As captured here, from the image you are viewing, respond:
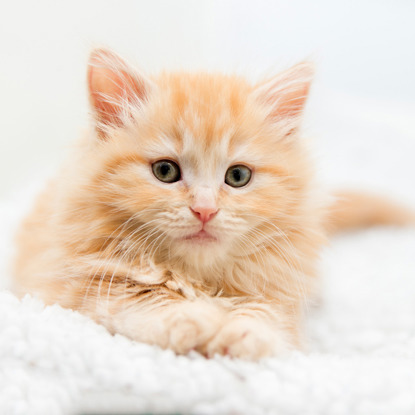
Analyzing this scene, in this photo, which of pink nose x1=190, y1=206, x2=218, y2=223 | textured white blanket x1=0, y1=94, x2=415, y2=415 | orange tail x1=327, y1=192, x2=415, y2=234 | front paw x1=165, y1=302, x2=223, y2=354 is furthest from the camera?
orange tail x1=327, y1=192, x2=415, y2=234

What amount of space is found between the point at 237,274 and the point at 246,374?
0.35 meters

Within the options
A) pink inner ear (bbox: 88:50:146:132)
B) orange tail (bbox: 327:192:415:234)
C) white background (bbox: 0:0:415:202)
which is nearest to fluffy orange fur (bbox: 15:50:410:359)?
pink inner ear (bbox: 88:50:146:132)

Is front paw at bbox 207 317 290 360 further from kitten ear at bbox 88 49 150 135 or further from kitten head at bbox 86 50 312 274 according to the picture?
kitten ear at bbox 88 49 150 135

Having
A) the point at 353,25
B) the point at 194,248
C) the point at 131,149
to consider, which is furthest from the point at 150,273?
the point at 353,25

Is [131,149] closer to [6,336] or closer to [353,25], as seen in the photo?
[6,336]

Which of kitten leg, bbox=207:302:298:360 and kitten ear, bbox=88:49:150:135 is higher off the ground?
kitten ear, bbox=88:49:150:135

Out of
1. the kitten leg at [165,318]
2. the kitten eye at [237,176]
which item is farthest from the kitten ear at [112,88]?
the kitten leg at [165,318]

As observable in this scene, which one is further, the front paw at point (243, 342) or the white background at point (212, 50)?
the white background at point (212, 50)

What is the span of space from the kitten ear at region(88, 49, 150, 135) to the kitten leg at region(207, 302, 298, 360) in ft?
1.79

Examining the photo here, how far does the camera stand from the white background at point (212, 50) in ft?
8.00

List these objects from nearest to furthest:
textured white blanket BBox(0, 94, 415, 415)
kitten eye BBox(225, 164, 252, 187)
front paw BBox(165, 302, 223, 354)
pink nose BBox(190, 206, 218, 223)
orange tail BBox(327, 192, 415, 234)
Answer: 1. textured white blanket BBox(0, 94, 415, 415)
2. front paw BBox(165, 302, 223, 354)
3. pink nose BBox(190, 206, 218, 223)
4. kitten eye BBox(225, 164, 252, 187)
5. orange tail BBox(327, 192, 415, 234)

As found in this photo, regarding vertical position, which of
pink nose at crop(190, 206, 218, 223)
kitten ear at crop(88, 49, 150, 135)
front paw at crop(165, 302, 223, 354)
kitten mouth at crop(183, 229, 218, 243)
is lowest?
front paw at crop(165, 302, 223, 354)

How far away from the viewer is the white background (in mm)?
2439

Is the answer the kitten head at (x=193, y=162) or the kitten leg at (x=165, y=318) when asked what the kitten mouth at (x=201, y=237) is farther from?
the kitten leg at (x=165, y=318)
